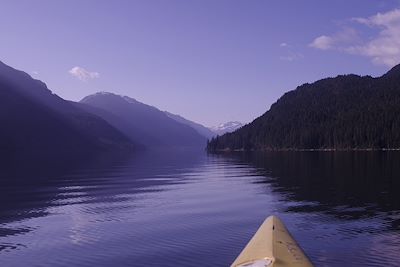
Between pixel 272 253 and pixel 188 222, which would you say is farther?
pixel 188 222

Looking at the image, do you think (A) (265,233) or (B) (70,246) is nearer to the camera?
(A) (265,233)

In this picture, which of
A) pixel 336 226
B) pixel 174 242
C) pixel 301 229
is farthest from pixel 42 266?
pixel 336 226

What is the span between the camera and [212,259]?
30078 millimetres

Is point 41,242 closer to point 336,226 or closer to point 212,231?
point 212,231

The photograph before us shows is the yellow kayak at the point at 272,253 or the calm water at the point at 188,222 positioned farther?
the calm water at the point at 188,222

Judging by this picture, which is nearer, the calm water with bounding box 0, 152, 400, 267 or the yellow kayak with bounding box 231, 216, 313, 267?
the yellow kayak with bounding box 231, 216, 313, 267

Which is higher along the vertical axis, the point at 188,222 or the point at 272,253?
the point at 272,253

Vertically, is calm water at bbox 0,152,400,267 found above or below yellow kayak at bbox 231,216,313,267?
below

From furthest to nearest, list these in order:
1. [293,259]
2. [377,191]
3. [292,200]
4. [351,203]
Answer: [377,191] < [292,200] < [351,203] < [293,259]

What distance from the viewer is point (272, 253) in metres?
19.0

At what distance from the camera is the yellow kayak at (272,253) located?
18344 mm

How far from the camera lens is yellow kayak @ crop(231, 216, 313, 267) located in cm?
1834

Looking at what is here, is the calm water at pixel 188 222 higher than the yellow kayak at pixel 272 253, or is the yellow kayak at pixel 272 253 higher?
the yellow kayak at pixel 272 253

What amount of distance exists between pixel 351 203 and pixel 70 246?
32.2 metres
